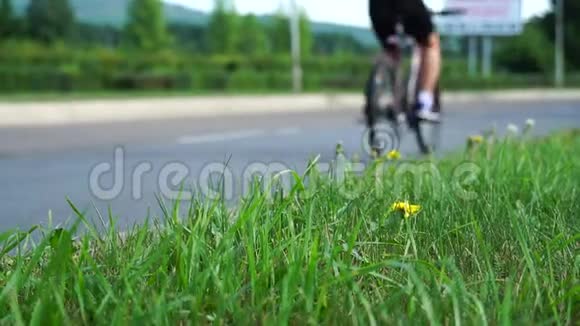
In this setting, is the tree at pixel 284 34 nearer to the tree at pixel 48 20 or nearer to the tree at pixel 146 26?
the tree at pixel 146 26

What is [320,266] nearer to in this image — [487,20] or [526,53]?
[487,20]

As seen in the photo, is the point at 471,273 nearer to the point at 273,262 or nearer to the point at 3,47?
the point at 273,262

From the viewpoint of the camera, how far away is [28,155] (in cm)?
910

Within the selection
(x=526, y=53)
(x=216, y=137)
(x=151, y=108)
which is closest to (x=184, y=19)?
(x=526, y=53)

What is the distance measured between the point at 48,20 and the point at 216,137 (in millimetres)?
34655

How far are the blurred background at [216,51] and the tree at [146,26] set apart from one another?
1.6 inches

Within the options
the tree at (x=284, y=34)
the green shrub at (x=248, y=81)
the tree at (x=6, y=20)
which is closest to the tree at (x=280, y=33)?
the tree at (x=284, y=34)

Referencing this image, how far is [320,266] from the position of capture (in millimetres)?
2924

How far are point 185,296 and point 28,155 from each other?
700 centimetres

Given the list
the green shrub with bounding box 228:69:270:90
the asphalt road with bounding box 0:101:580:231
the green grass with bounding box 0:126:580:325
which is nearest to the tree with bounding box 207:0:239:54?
the green shrub with bounding box 228:69:270:90

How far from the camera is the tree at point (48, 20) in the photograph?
4397cm

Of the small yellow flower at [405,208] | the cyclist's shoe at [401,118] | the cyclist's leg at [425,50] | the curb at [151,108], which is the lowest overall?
Result: the curb at [151,108]

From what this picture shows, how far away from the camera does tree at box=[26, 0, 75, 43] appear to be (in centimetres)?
4397

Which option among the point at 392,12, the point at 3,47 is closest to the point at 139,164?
the point at 392,12
